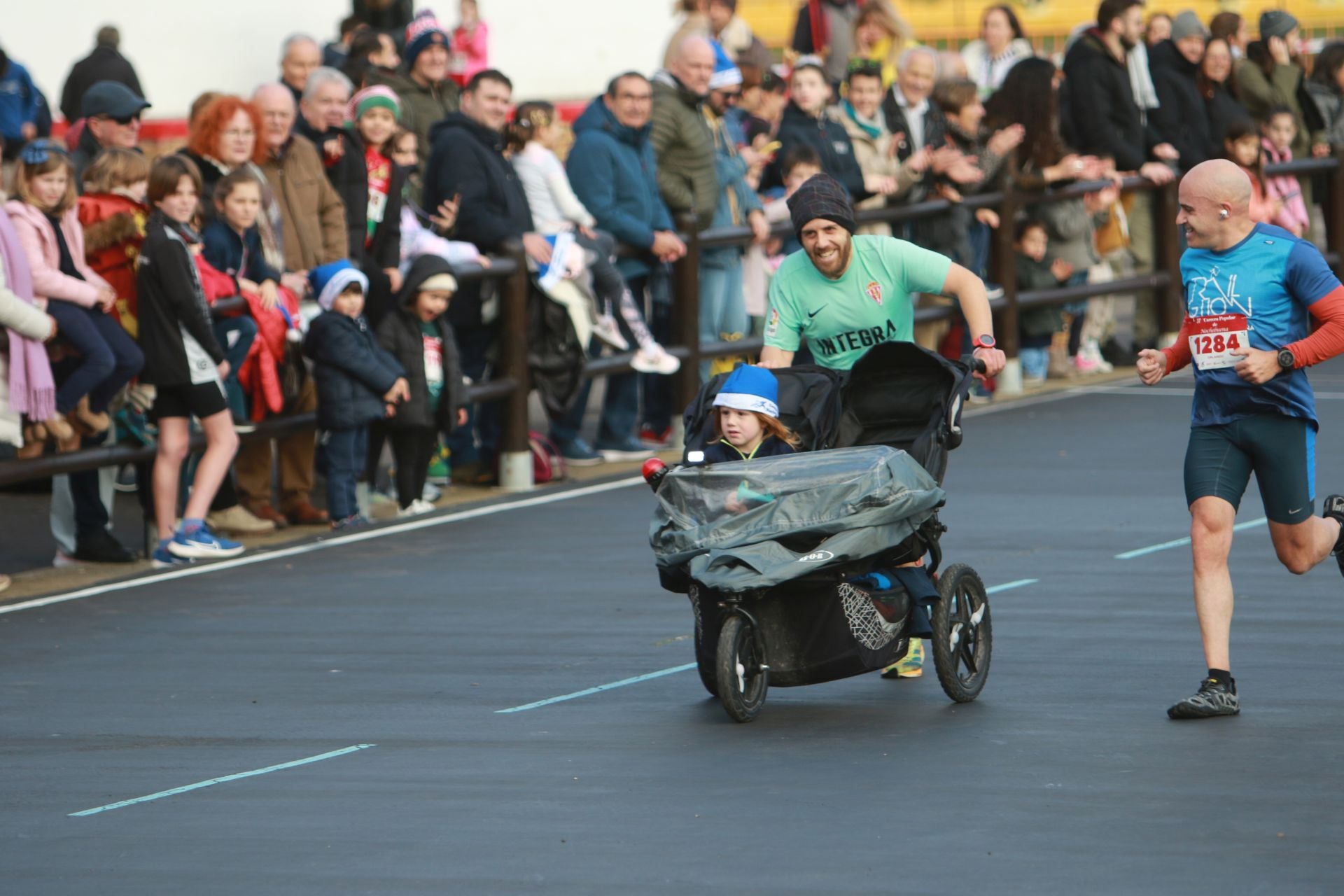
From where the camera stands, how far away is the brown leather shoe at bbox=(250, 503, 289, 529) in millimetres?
11773

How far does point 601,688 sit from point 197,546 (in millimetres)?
3348

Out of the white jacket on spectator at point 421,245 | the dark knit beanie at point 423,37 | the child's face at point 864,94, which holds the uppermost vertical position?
the dark knit beanie at point 423,37

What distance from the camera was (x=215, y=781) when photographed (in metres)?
6.83

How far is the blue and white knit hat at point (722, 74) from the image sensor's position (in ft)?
47.7

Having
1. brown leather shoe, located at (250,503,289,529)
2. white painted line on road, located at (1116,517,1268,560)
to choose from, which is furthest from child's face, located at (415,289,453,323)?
white painted line on road, located at (1116,517,1268,560)

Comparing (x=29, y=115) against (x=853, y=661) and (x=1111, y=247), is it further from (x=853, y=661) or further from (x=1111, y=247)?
(x=853, y=661)

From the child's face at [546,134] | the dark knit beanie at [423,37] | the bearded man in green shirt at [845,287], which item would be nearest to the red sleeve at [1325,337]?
the bearded man in green shirt at [845,287]

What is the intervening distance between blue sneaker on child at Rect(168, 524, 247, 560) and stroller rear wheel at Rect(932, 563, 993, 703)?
166 inches

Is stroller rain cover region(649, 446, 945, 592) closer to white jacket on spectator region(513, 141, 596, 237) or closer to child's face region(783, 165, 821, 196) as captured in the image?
white jacket on spectator region(513, 141, 596, 237)

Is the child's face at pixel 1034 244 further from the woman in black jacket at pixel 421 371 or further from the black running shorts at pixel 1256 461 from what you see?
the black running shorts at pixel 1256 461

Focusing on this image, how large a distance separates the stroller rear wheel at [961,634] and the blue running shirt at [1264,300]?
0.96 m

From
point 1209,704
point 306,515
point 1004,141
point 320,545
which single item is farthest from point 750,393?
point 1004,141

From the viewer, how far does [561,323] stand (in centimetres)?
1311

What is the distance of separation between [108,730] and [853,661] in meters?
2.42
